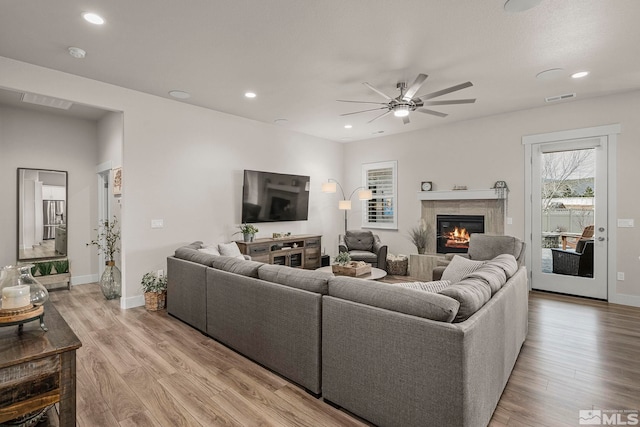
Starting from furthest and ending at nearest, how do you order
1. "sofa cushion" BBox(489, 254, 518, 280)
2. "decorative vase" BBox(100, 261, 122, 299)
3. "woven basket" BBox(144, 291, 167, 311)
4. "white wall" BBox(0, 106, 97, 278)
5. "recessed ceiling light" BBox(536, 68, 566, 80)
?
"white wall" BBox(0, 106, 97, 278) → "decorative vase" BBox(100, 261, 122, 299) → "woven basket" BBox(144, 291, 167, 311) → "recessed ceiling light" BBox(536, 68, 566, 80) → "sofa cushion" BBox(489, 254, 518, 280)

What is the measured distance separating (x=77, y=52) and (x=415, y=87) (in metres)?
3.40

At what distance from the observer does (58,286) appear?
5.40 metres

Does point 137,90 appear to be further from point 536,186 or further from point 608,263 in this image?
point 608,263

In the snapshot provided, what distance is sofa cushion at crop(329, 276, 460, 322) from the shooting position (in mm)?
1737

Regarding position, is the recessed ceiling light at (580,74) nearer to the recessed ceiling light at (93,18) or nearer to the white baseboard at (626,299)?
the white baseboard at (626,299)

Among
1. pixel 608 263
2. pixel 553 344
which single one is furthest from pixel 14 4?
pixel 608 263

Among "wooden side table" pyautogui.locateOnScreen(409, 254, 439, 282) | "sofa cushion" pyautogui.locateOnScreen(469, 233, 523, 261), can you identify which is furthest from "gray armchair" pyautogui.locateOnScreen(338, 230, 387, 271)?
"sofa cushion" pyautogui.locateOnScreen(469, 233, 523, 261)

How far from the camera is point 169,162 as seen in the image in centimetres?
470

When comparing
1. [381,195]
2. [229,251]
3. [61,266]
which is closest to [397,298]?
[229,251]

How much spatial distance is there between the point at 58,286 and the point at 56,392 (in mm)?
4829

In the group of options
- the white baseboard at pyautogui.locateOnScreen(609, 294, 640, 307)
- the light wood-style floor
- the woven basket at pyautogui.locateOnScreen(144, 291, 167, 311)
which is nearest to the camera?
the light wood-style floor

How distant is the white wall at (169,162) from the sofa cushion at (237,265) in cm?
168

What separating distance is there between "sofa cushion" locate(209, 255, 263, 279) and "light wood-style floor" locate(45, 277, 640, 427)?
2.44 feet

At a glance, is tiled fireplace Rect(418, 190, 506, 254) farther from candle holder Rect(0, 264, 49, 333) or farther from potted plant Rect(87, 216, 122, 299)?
candle holder Rect(0, 264, 49, 333)
